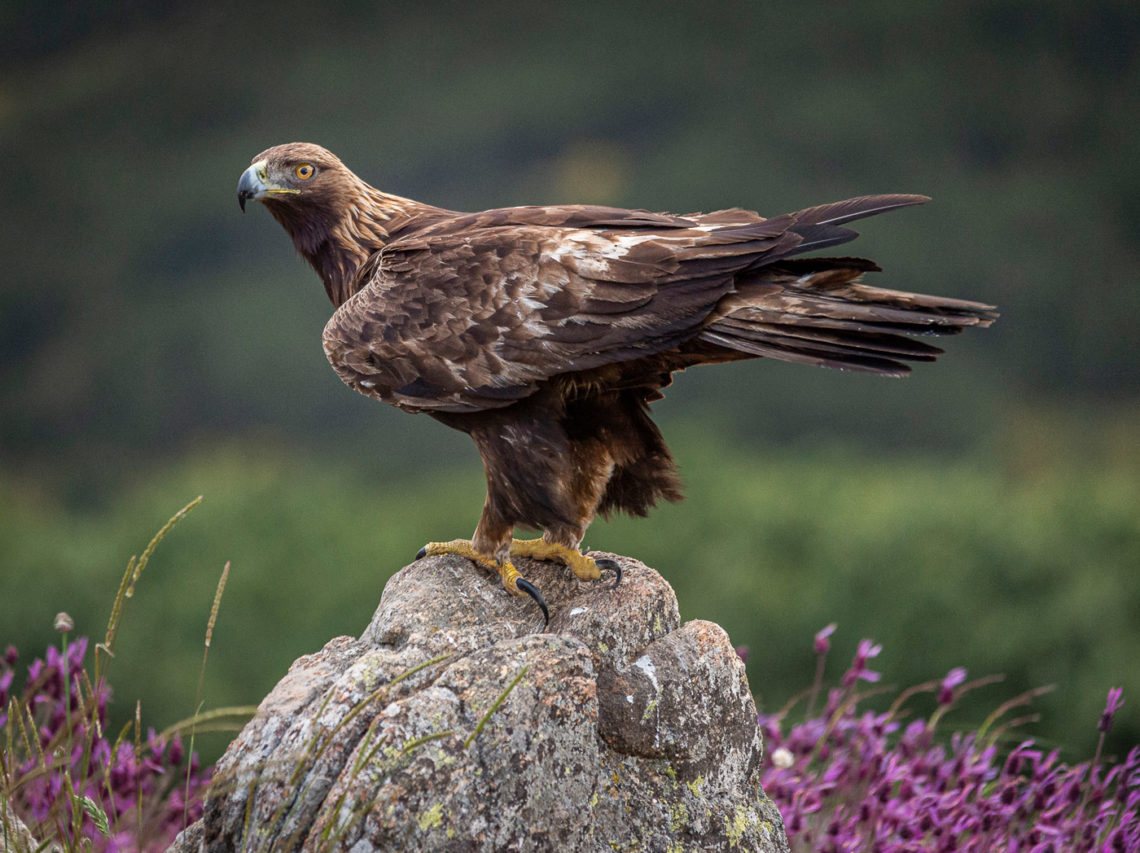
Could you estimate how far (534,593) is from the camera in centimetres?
344

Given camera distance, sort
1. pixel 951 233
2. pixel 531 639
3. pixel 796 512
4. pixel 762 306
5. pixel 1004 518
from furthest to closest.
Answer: pixel 951 233 < pixel 796 512 < pixel 1004 518 < pixel 762 306 < pixel 531 639

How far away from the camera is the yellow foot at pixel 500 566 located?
3451mm

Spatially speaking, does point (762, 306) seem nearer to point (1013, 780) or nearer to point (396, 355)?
point (396, 355)

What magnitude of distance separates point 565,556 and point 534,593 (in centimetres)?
24

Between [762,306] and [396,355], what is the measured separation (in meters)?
1.10

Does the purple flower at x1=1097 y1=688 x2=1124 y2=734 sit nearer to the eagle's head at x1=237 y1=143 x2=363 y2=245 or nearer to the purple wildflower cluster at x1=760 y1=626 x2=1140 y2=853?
the purple wildflower cluster at x1=760 y1=626 x2=1140 y2=853

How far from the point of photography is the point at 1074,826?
3.77 metres

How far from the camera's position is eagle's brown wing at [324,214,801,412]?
3.27m

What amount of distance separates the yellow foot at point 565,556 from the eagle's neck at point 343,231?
1070 millimetres

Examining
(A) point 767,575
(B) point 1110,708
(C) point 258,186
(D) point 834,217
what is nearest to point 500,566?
(D) point 834,217

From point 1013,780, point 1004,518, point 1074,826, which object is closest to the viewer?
point 1013,780

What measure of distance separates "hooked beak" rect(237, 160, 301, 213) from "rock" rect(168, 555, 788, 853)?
1.54 meters

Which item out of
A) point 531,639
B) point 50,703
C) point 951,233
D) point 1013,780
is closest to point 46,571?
point 50,703

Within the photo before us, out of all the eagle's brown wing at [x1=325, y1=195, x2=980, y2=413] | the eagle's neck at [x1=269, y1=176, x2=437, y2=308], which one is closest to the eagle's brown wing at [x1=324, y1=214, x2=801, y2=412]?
the eagle's brown wing at [x1=325, y1=195, x2=980, y2=413]
